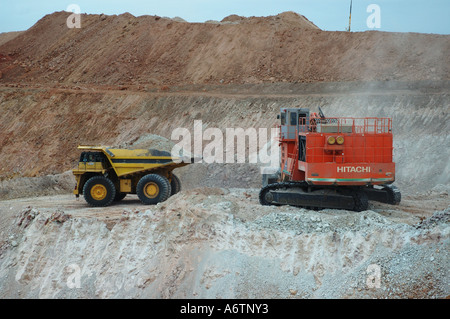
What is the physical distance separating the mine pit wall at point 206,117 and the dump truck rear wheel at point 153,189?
15.4ft

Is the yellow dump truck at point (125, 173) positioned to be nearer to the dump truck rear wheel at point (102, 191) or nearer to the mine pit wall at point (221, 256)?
the dump truck rear wheel at point (102, 191)

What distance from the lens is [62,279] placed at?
37.5 ft

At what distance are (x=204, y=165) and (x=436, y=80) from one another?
41.4 ft

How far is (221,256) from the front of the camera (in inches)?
409

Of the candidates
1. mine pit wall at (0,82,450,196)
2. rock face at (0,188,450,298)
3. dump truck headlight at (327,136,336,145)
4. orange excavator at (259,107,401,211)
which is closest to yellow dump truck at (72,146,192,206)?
rock face at (0,188,450,298)

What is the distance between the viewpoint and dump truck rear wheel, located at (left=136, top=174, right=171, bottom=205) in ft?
52.2

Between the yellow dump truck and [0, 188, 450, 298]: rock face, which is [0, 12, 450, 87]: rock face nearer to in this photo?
the yellow dump truck

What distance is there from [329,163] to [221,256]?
3.84 metres

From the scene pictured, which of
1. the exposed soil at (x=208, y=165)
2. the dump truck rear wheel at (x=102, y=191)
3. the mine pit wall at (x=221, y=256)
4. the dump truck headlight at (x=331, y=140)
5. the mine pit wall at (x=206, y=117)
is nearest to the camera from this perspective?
the mine pit wall at (x=221, y=256)

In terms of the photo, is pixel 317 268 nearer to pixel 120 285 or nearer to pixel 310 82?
pixel 120 285

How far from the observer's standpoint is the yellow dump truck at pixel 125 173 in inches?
629

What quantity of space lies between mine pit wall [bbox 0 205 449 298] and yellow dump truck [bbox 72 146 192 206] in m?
3.04

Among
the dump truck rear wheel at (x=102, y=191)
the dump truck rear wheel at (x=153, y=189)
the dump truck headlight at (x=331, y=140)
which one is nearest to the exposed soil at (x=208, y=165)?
the dump truck rear wheel at (x=102, y=191)

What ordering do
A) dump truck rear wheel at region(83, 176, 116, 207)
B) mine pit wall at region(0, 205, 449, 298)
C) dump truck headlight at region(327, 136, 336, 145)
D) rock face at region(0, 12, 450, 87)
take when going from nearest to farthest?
mine pit wall at region(0, 205, 449, 298) < dump truck headlight at region(327, 136, 336, 145) < dump truck rear wheel at region(83, 176, 116, 207) < rock face at region(0, 12, 450, 87)
